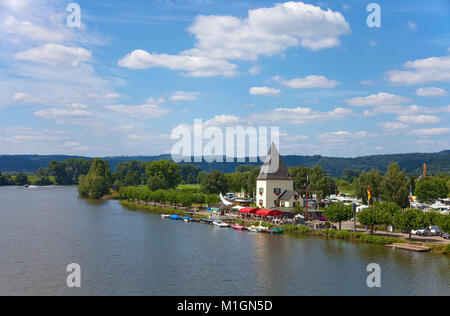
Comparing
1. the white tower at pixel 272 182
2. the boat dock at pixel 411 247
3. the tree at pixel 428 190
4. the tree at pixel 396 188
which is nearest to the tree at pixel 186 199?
the white tower at pixel 272 182

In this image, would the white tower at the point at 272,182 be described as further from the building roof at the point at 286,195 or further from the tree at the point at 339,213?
the tree at the point at 339,213

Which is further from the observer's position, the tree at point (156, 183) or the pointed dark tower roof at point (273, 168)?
the tree at point (156, 183)

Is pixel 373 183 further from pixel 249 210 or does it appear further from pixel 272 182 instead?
pixel 249 210

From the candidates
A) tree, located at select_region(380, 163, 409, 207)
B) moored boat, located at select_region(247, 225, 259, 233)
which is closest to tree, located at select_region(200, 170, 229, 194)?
moored boat, located at select_region(247, 225, 259, 233)

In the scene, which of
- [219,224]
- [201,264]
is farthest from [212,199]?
[201,264]
